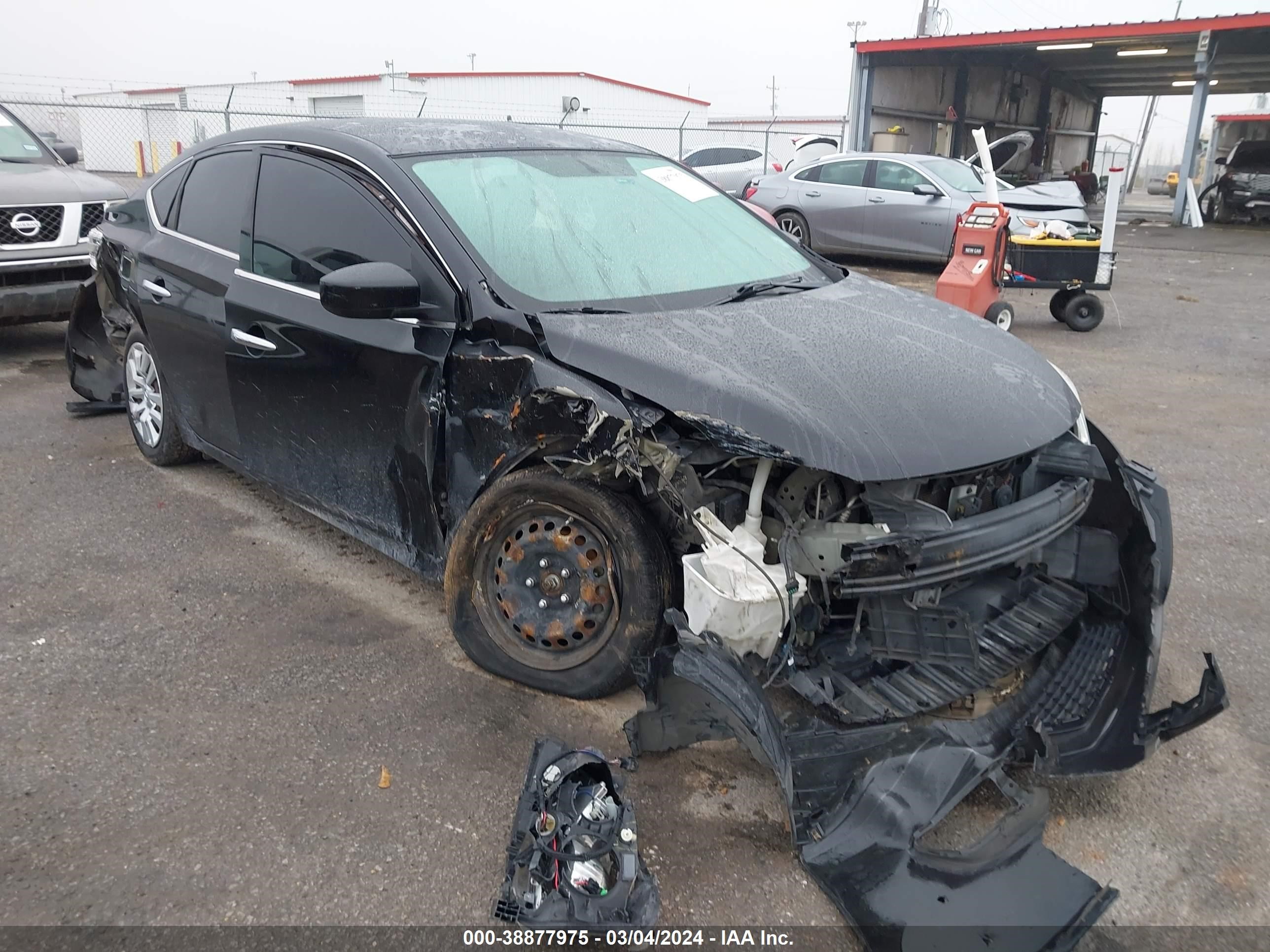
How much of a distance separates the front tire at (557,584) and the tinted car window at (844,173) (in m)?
11.3

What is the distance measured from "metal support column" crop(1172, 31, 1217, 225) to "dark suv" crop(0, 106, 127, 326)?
20.8m

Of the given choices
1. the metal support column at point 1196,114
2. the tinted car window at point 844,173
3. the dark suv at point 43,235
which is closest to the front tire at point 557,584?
the dark suv at point 43,235

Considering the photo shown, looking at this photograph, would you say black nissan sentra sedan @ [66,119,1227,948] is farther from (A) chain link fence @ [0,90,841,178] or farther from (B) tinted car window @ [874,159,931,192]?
(A) chain link fence @ [0,90,841,178]

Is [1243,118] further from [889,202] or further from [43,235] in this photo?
[43,235]

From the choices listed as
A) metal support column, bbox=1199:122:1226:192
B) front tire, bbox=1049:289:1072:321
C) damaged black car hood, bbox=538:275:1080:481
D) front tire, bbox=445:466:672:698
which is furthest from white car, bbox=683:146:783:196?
front tire, bbox=445:466:672:698

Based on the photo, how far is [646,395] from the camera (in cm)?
266

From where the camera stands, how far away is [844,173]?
13.1 metres

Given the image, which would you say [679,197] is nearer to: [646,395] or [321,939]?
[646,395]

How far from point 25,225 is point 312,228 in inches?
188

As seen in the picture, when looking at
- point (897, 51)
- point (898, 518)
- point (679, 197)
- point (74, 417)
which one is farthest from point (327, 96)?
point (898, 518)

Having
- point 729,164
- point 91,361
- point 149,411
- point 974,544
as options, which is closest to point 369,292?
point 974,544

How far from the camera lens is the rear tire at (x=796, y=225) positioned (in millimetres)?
13406

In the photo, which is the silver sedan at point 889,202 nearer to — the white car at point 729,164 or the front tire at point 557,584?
the white car at point 729,164

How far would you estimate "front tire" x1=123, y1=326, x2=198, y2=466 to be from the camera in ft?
15.8
